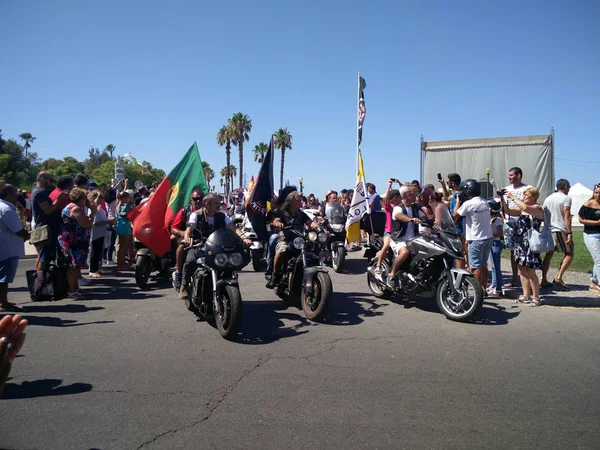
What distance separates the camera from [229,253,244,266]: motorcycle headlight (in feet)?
17.7

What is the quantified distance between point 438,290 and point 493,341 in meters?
1.24

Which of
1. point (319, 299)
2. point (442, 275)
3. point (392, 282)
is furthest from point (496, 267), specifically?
point (319, 299)

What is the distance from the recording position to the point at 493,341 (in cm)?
520

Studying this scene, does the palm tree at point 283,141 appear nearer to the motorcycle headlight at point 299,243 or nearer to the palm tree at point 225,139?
the palm tree at point 225,139

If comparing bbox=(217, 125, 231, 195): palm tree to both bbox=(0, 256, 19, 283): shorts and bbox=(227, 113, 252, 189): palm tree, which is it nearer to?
bbox=(227, 113, 252, 189): palm tree

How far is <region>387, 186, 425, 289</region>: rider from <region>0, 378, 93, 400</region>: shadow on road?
4.67m

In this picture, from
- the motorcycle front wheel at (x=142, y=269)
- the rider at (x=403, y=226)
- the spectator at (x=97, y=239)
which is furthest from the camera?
the spectator at (x=97, y=239)

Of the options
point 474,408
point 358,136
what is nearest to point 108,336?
point 474,408

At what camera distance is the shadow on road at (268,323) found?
5.35 meters

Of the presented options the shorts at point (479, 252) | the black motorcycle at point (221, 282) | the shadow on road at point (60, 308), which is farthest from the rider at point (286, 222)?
the shadow on road at point (60, 308)

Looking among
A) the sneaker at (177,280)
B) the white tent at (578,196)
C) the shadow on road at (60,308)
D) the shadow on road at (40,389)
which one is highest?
the white tent at (578,196)

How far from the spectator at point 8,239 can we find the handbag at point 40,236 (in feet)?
1.56

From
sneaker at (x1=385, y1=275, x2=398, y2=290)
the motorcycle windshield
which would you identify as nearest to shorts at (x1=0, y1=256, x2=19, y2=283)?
sneaker at (x1=385, y1=275, x2=398, y2=290)

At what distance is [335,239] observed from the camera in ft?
36.2
